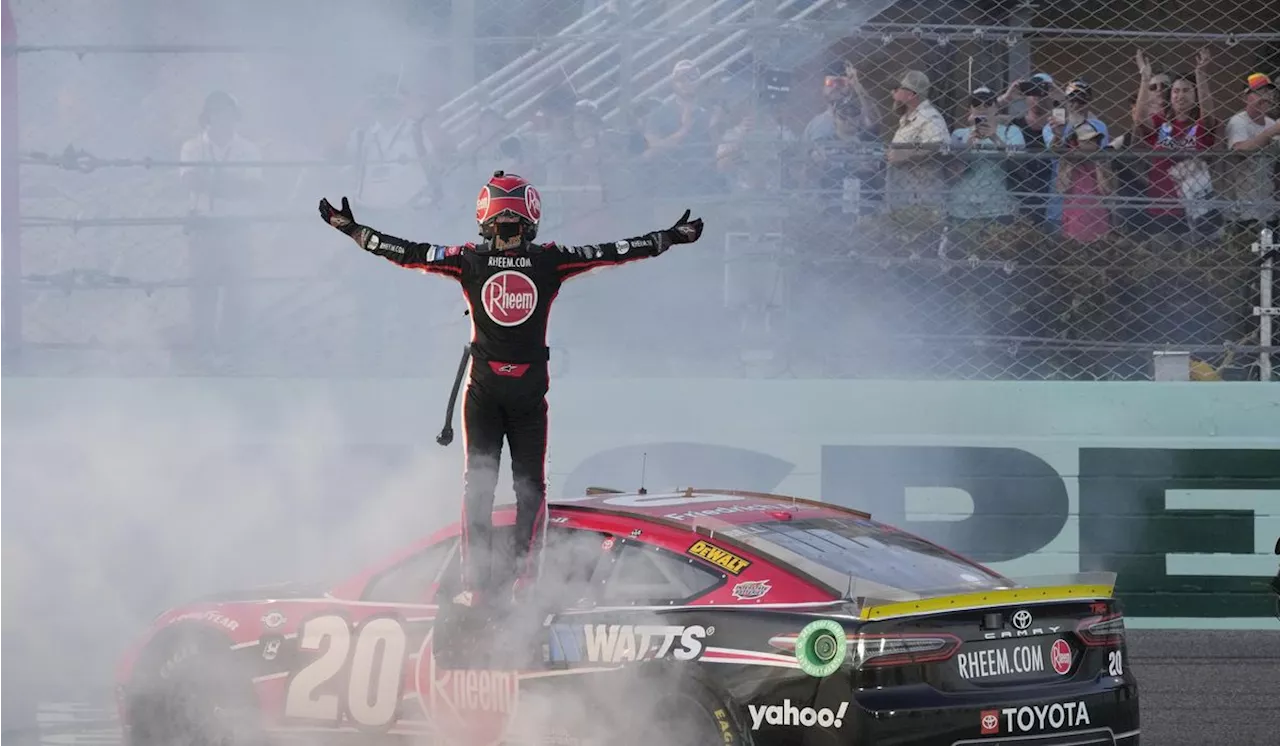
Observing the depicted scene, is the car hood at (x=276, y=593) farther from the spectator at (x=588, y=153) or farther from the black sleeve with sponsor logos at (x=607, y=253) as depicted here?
the spectator at (x=588, y=153)

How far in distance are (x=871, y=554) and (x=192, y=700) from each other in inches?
98.7

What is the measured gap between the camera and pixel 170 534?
9648 millimetres

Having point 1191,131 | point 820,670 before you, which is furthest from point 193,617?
point 1191,131

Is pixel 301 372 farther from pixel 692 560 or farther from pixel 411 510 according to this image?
pixel 692 560

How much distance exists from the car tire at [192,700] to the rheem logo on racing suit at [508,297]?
152cm

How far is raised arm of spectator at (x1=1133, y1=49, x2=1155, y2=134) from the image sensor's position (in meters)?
9.26

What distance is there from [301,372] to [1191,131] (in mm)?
4726

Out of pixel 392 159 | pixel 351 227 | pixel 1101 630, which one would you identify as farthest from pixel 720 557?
pixel 392 159

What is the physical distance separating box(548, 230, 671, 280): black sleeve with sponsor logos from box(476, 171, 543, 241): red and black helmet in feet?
0.47

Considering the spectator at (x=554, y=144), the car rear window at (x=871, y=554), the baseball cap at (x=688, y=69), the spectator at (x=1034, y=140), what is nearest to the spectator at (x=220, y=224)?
the spectator at (x=554, y=144)

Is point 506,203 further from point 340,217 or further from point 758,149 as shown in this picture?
point 758,149

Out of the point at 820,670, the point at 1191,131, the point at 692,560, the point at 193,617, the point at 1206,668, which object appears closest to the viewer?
the point at 820,670

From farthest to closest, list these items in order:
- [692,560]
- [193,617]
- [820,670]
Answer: [193,617] → [692,560] → [820,670]

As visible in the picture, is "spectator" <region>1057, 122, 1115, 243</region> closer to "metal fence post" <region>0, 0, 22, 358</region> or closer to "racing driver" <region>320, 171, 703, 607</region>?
"racing driver" <region>320, 171, 703, 607</region>
